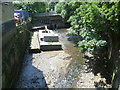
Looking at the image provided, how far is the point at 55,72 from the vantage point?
9.99 meters

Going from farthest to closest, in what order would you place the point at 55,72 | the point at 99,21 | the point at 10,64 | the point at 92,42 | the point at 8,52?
the point at 55,72
the point at 92,42
the point at 10,64
the point at 8,52
the point at 99,21

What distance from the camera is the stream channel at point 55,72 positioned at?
8484mm

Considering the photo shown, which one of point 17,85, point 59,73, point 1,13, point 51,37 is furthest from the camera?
point 51,37

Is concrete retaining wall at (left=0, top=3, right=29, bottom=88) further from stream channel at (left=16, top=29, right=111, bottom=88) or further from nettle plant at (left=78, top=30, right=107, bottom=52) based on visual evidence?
nettle plant at (left=78, top=30, right=107, bottom=52)

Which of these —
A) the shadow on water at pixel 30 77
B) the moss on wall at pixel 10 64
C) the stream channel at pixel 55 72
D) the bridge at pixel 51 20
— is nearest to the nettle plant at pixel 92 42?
the stream channel at pixel 55 72

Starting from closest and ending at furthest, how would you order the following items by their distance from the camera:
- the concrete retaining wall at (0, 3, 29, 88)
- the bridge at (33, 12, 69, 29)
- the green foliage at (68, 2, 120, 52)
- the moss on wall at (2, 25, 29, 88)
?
the moss on wall at (2, 25, 29, 88), the concrete retaining wall at (0, 3, 29, 88), the green foliage at (68, 2, 120, 52), the bridge at (33, 12, 69, 29)

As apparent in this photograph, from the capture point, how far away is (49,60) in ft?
40.6

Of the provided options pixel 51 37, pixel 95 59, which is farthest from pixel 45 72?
pixel 51 37

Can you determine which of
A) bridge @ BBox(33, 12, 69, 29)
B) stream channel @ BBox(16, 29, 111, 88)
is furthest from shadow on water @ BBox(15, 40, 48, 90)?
bridge @ BBox(33, 12, 69, 29)

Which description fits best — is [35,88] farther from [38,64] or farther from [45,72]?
[38,64]

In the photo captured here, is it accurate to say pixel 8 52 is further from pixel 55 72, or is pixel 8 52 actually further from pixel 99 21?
pixel 99 21

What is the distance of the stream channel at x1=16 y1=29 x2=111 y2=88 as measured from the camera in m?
8.48

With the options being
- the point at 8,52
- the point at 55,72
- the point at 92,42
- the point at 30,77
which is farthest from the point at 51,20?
the point at 8,52

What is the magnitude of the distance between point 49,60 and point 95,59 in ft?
12.5
